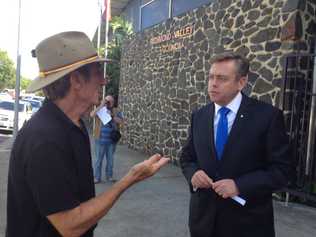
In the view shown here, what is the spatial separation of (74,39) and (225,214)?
1.55 meters

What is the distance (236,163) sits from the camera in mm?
3057

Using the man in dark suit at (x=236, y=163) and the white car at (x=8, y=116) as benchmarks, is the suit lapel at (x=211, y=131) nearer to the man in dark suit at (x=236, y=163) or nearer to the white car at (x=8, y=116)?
the man in dark suit at (x=236, y=163)

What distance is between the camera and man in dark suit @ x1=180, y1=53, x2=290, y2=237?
3.00 metres

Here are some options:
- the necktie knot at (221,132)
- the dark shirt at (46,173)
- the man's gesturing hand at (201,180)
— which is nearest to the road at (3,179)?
the man's gesturing hand at (201,180)

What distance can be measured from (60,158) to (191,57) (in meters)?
10.1

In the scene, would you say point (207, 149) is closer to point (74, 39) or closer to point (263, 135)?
point (263, 135)

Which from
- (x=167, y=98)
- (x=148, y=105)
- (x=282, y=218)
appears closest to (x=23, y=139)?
(x=282, y=218)

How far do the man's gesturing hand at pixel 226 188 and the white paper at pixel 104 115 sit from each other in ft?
20.5

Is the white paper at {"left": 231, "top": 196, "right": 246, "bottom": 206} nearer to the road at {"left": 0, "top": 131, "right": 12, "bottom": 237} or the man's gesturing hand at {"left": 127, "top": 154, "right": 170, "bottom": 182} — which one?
the man's gesturing hand at {"left": 127, "top": 154, "right": 170, "bottom": 182}

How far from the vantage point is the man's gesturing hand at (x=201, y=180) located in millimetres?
3043

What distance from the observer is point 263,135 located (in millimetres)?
3049

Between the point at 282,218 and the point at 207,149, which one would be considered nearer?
the point at 207,149

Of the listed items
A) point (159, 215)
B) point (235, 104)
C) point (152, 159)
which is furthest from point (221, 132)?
point (159, 215)

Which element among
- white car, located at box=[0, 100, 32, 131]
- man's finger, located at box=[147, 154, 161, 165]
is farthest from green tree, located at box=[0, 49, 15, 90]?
man's finger, located at box=[147, 154, 161, 165]
